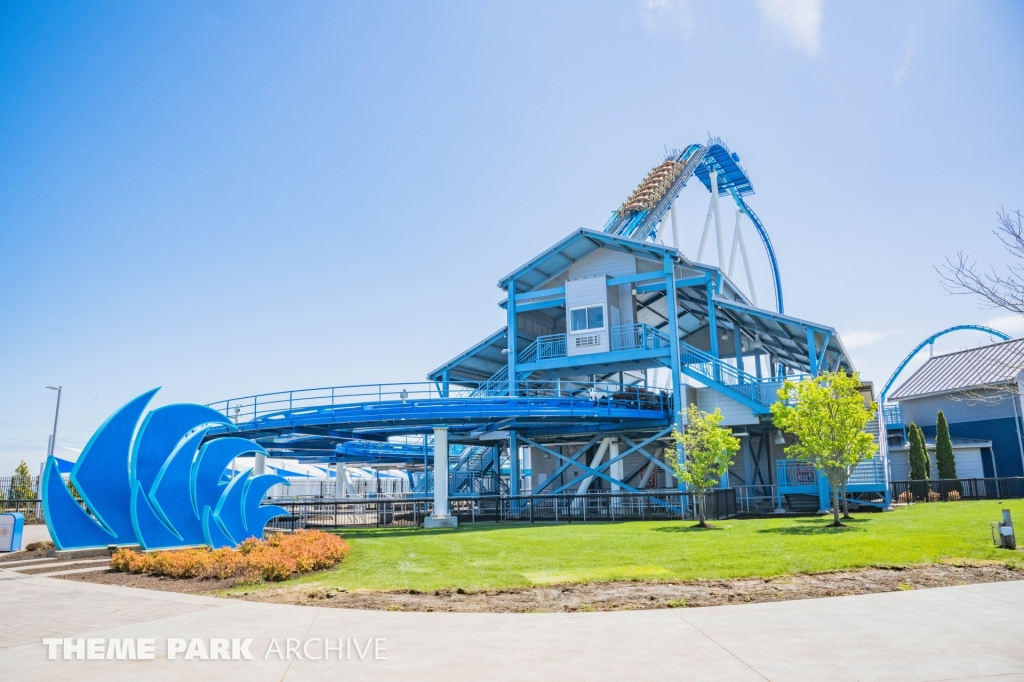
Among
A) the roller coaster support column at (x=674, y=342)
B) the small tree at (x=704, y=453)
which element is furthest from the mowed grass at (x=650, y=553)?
the roller coaster support column at (x=674, y=342)

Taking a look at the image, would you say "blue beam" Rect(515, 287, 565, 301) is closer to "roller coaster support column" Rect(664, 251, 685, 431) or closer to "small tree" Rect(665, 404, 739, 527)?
"roller coaster support column" Rect(664, 251, 685, 431)

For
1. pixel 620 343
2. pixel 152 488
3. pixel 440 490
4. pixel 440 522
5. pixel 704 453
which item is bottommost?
pixel 440 522

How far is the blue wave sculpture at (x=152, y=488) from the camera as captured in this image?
1650 cm

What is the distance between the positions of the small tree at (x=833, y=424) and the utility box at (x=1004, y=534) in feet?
22.9

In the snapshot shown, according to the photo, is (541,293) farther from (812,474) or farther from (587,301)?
(812,474)

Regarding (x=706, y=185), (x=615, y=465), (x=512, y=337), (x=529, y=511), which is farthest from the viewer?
(x=706, y=185)

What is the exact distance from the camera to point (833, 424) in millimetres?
22812

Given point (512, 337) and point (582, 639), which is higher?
point (512, 337)

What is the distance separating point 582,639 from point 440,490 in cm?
2047

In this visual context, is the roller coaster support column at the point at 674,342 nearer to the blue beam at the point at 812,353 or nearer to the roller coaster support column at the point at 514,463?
the blue beam at the point at 812,353

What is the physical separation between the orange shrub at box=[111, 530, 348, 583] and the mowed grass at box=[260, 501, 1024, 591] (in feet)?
1.44

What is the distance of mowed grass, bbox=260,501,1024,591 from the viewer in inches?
519

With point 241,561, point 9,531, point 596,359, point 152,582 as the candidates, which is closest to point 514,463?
point 596,359

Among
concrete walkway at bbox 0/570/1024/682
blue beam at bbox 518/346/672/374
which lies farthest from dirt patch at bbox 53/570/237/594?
blue beam at bbox 518/346/672/374
